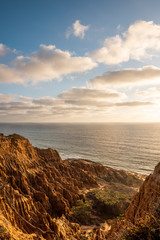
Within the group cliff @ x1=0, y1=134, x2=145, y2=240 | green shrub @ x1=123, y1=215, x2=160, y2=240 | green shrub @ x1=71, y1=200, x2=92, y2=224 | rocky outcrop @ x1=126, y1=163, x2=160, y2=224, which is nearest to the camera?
green shrub @ x1=123, y1=215, x2=160, y2=240

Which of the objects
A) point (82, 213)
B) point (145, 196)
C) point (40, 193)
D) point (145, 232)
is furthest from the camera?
point (82, 213)

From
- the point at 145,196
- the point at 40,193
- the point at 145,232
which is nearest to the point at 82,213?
the point at 40,193

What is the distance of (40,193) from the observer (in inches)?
1161

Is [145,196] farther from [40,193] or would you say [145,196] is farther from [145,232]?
[40,193]

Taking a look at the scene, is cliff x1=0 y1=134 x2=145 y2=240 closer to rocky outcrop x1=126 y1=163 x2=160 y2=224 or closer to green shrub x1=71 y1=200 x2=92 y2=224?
rocky outcrop x1=126 y1=163 x2=160 y2=224

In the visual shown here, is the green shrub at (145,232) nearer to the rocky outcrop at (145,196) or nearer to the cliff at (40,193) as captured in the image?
the rocky outcrop at (145,196)

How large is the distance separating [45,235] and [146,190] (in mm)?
14480

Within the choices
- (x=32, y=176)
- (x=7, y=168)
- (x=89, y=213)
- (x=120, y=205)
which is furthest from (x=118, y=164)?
(x=7, y=168)

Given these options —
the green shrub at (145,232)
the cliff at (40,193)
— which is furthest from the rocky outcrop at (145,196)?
the green shrub at (145,232)

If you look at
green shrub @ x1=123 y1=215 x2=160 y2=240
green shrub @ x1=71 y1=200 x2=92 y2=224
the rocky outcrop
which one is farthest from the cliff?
green shrub @ x1=123 y1=215 x2=160 y2=240

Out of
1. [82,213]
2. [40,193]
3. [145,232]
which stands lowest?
[82,213]

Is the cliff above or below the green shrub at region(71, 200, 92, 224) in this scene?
above

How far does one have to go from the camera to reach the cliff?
712 inches

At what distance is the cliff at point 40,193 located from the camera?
18.1 meters
